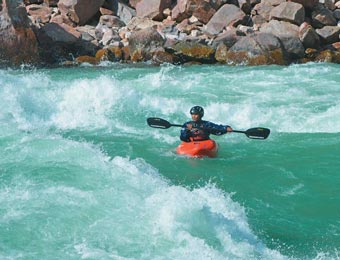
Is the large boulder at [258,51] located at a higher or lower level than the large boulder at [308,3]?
lower

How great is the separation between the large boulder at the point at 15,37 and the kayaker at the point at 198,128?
9.96 m

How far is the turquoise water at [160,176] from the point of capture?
5.04 m

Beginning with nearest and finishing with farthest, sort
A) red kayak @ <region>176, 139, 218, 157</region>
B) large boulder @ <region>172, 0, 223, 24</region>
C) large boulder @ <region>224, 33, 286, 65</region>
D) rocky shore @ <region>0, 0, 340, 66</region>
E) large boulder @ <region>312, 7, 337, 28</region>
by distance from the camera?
red kayak @ <region>176, 139, 218, 157</region> → large boulder @ <region>224, 33, 286, 65</region> → rocky shore @ <region>0, 0, 340, 66</region> → large boulder @ <region>312, 7, 337, 28</region> → large boulder @ <region>172, 0, 223, 24</region>

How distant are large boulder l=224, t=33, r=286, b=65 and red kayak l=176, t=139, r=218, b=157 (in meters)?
8.95

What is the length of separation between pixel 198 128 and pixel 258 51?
920cm

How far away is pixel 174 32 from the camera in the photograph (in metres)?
19.0

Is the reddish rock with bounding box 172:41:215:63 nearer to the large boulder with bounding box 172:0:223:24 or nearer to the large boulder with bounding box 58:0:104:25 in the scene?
the large boulder with bounding box 172:0:223:24

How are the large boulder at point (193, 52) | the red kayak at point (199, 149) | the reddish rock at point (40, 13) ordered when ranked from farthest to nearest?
the reddish rock at point (40, 13) → the large boulder at point (193, 52) → the red kayak at point (199, 149)

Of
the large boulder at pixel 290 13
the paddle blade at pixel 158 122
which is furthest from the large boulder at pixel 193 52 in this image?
the paddle blade at pixel 158 122

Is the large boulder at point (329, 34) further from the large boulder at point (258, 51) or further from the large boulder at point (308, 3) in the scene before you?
the large boulder at point (258, 51)

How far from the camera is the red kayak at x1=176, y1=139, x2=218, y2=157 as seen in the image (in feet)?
25.3

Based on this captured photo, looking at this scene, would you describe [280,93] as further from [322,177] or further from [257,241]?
[257,241]

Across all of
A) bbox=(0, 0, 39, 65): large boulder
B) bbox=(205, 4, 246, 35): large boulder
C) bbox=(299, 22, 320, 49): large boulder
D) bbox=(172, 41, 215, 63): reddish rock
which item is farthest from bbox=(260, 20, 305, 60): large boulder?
bbox=(0, 0, 39, 65): large boulder

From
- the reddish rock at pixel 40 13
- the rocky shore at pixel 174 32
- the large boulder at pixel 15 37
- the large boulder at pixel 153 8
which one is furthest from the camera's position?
the large boulder at pixel 153 8
